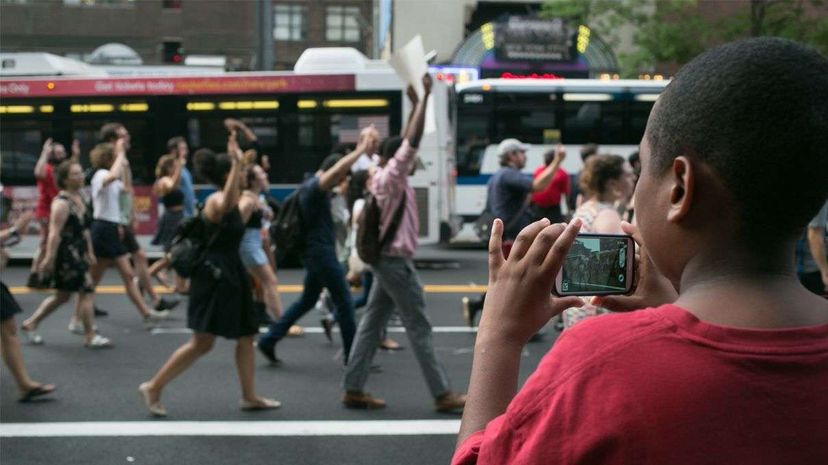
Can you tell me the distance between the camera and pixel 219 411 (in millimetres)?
7109

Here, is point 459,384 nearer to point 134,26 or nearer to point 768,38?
point 768,38

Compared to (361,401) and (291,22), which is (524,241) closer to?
(361,401)

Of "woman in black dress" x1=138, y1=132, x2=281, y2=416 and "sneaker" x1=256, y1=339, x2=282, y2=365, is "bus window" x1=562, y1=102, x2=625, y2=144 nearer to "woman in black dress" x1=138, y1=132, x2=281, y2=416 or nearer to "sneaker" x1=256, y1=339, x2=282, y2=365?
"sneaker" x1=256, y1=339, x2=282, y2=365

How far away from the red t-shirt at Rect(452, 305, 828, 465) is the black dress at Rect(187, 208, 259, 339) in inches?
222

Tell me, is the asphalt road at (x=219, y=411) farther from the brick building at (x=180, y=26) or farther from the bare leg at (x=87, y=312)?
the brick building at (x=180, y=26)

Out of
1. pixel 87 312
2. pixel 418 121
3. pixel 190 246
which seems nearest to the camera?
pixel 418 121

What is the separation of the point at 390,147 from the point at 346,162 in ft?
1.10

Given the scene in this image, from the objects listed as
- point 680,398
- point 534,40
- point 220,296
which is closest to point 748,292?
point 680,398

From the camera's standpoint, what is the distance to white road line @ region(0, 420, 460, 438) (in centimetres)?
652

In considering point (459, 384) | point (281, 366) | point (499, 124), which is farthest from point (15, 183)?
point (459, 384)

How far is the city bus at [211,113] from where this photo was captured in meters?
17.2

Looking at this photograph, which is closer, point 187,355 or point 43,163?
point 187,355

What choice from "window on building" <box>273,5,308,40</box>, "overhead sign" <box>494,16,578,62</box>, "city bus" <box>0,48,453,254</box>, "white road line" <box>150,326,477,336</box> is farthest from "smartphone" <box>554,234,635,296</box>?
"window on building" <box>273,5,308,40</box>

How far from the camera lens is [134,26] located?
172 ft
